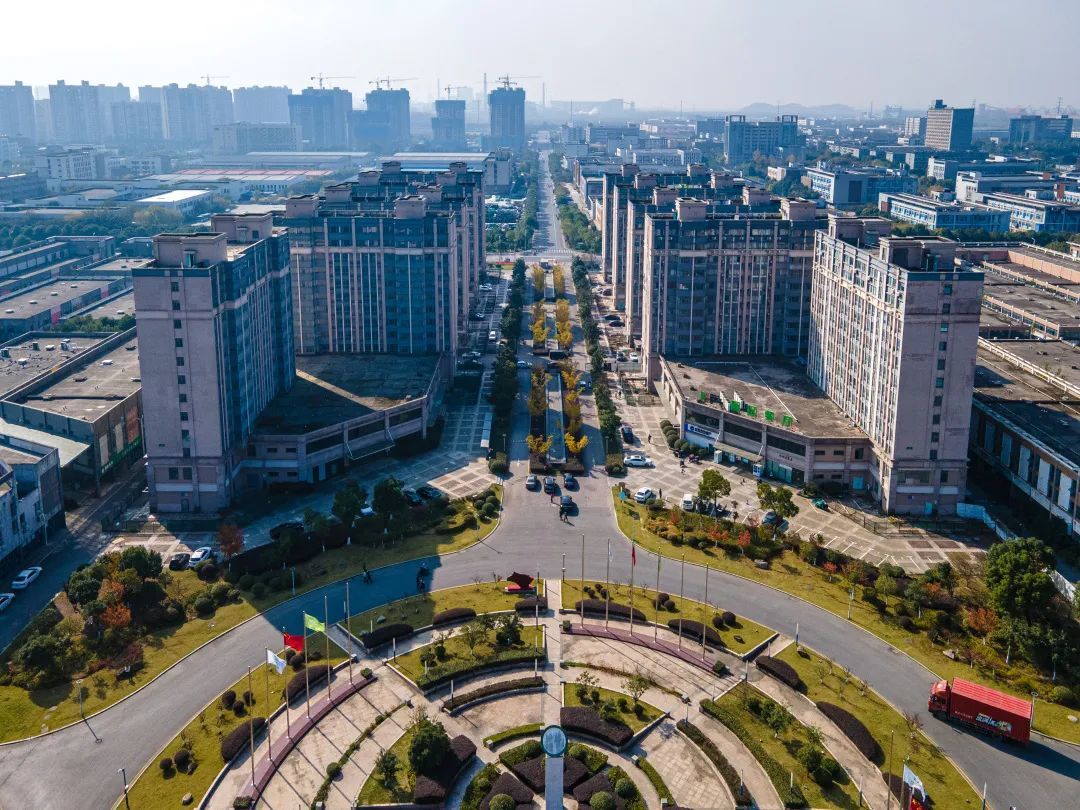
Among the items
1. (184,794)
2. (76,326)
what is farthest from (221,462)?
(76,326)

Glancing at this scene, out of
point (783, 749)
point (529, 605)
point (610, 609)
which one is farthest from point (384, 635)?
point (783, 749)

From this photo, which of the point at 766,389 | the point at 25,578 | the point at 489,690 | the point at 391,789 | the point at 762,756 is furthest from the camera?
the point at 766,389

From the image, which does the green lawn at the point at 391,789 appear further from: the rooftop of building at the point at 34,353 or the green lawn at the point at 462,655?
the rooftop of building at the point at 34,353

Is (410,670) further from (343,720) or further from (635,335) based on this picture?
(635,335)

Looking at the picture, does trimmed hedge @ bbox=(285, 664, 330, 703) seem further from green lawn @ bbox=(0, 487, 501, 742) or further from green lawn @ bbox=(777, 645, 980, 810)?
green lawn @ bbox=(777, 645, 980, 810)

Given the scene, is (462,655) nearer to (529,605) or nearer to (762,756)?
(529,605)
